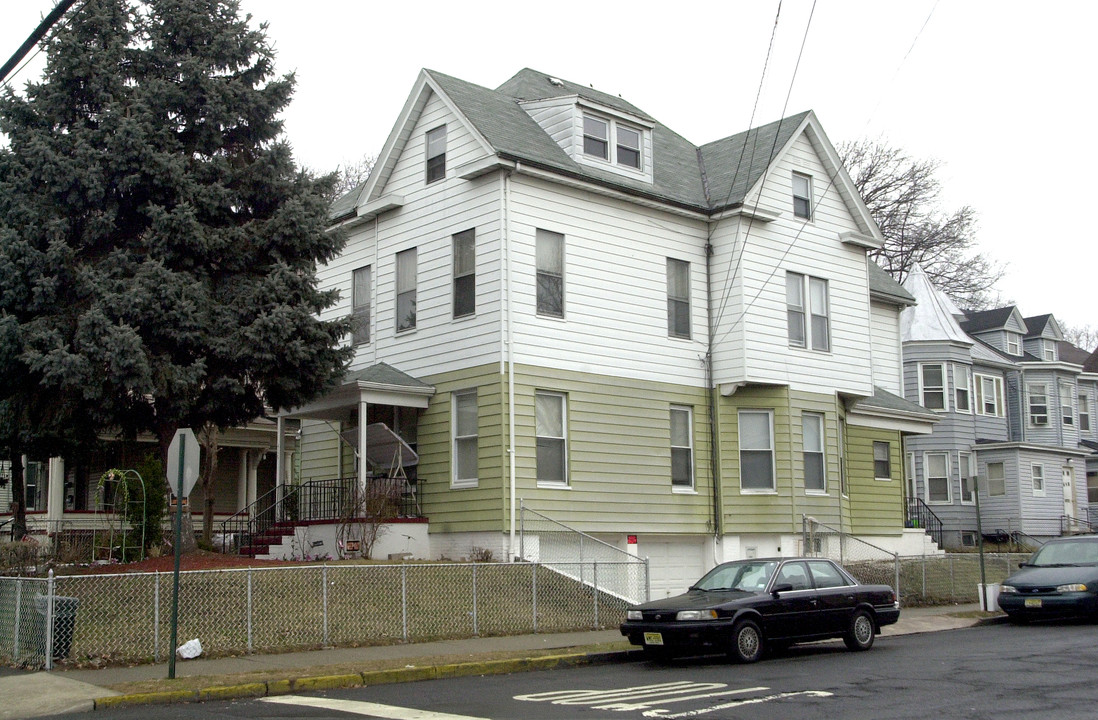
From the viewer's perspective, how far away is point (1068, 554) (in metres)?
20.4

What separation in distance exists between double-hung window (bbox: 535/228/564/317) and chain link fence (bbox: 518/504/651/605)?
4.04 m

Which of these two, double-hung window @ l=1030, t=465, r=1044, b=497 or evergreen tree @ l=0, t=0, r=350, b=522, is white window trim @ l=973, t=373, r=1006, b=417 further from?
evergreen tree @ l=0, t=0, r=350, b=522

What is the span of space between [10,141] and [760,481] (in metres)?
16.1

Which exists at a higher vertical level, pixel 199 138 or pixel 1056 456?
pixel 199 138

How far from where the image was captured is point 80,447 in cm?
2292

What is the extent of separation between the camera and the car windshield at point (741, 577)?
50.2 ft

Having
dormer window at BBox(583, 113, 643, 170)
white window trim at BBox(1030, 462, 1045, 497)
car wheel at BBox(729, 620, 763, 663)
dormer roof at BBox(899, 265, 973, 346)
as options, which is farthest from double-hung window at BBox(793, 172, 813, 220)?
white window trim at BBox(1030, 462, 1045, 497)

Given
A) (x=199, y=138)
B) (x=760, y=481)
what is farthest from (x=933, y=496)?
(x=199, y=138)

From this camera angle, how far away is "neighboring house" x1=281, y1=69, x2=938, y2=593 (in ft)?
70.4

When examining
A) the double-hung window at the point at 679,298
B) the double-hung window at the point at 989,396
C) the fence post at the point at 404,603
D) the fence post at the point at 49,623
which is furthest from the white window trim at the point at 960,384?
the fence post at the point at 49,623

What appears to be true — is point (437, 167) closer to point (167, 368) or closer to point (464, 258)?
point (464, 258)

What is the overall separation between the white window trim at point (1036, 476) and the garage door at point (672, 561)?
23.7m

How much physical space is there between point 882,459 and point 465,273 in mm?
12751

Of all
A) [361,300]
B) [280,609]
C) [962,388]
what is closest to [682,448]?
[361,300]
